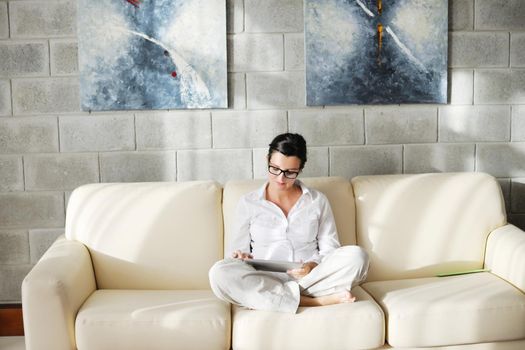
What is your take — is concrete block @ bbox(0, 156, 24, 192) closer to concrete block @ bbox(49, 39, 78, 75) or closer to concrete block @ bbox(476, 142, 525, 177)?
concrete block @ bbox(49, 39, 78, 75)

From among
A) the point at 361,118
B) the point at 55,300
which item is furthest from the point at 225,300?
the point at 361,118

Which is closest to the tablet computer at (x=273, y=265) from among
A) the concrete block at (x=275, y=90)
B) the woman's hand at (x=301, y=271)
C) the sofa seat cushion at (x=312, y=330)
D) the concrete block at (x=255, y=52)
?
the woman's hand at (x=301, y=271)

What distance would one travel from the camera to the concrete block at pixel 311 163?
3.02 meters

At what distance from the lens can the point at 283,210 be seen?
2535mm

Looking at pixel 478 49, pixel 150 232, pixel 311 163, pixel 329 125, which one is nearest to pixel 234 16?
pixel 329 125

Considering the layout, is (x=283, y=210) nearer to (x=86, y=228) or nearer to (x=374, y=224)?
(x=374, y=224)

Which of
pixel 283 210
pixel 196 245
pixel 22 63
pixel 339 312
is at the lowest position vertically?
pixel 339 312

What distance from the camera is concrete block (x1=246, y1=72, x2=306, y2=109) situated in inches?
117

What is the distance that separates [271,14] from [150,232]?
1.28m

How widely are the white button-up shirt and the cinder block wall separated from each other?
524mm

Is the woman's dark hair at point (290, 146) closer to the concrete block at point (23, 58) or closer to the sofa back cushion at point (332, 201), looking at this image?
the sofa back cushion at point (332, 201)

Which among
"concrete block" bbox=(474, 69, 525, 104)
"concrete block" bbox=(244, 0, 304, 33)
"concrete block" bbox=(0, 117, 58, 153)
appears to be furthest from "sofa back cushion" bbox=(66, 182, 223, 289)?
"concrete block" bbox=(474, 69, 525, 104)

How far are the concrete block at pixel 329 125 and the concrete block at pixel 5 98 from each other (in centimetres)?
147

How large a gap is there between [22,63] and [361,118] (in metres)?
1.80
